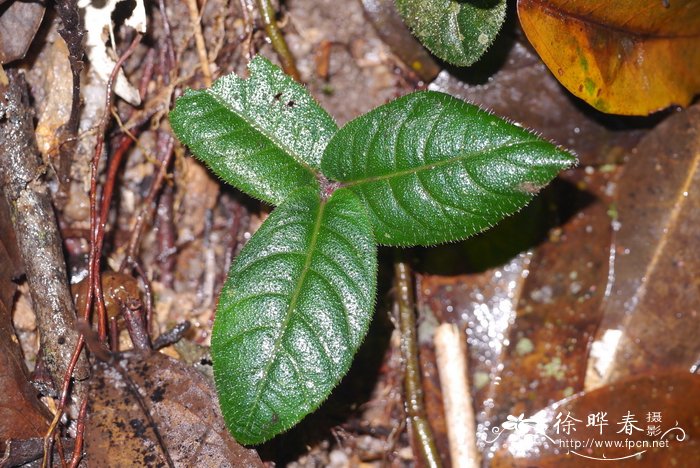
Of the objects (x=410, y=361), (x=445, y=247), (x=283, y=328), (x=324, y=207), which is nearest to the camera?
(x=283, y=328)

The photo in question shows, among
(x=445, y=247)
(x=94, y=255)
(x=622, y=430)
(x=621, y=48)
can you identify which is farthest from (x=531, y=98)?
(x=94, y=255)

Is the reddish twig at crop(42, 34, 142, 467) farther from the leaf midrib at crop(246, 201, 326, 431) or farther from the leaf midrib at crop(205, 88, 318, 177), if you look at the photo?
the leaf midrib at crop(246, 201, 326, 431)

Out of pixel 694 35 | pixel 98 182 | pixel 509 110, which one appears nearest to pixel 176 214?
pixel 98 182

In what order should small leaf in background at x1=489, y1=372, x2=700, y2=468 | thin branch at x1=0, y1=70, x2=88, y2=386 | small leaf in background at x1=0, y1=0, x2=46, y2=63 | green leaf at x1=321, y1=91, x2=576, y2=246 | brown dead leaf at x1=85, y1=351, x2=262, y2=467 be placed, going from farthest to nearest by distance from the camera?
small leaf in background at x1=489, y1=372, x2=700, y2=468, small leaf in background at x1=0, y1=0, x2=46, y2=63, thin branch at x1=0, y1=70, x2=88, y2=386, brown dead leaf at x1=85, y1=351, x2=262, y2=467, green leaf at x1=321, y1=91, x2=576, y2=246

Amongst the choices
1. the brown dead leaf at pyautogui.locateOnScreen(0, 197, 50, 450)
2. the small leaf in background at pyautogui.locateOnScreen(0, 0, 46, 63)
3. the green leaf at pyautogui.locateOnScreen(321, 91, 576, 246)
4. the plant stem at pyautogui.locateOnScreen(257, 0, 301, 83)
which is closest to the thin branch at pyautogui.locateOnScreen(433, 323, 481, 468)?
the green leaf at pyautogui.locateOnScreen(321, 91, 576, 246)

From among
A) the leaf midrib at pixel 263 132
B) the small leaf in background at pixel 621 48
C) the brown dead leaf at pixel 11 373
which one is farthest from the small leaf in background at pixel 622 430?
the brown dead leaf at pixel 11 373

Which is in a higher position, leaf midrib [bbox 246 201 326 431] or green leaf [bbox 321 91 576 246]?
green leaf [bbox 321 91 576 246]

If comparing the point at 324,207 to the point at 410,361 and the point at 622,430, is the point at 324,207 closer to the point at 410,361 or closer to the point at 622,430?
the point at 410,361
